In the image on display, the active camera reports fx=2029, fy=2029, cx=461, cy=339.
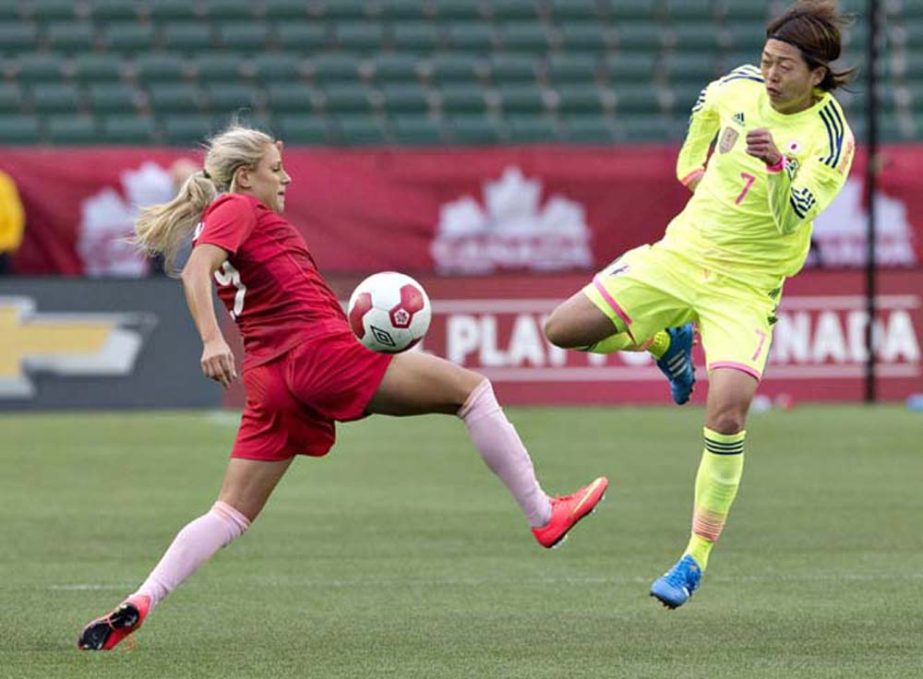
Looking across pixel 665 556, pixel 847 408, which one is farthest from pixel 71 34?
pixel 665 556

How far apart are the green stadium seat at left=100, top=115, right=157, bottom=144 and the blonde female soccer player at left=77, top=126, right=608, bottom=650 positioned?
14282 millimetres

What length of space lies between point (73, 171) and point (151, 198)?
29.9 inches

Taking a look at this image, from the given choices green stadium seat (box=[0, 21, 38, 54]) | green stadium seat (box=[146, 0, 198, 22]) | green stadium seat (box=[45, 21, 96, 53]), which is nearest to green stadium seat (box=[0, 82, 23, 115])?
green stadium seat (box=[0, 21, 38, 54])

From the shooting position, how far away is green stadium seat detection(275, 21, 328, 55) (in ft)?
74.4

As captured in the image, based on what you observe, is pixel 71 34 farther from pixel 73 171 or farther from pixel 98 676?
pixel 98 676

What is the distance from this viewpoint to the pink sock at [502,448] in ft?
23.2

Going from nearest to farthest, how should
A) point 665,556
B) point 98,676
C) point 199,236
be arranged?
point 98,676
point 199,236
point 665,556

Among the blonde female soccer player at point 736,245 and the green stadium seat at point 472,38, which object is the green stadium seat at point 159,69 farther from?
the blonde female soccer player at point 736,245

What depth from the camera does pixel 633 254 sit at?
827 cm

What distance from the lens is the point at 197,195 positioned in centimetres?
716

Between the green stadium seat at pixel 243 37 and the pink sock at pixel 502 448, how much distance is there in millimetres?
16015

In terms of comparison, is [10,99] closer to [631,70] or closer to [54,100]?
[54,100]

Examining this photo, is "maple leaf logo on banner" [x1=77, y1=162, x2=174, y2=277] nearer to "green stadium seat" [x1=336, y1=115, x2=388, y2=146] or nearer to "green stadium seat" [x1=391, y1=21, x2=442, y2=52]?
"green stadium seat" [x1=336, y1=115, x2=388, y2=146]

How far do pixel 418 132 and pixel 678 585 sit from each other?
14.9m
